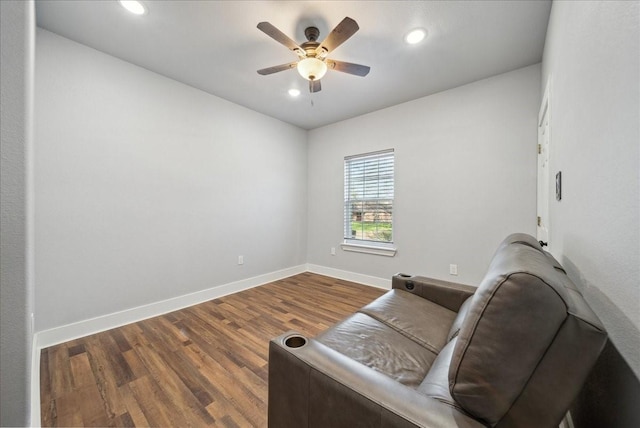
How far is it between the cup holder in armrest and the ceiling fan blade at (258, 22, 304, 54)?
6.24 ft

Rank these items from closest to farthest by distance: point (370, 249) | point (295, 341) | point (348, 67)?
1. point (295, 341)
2. point (348, 67)
3. point (370, 249)

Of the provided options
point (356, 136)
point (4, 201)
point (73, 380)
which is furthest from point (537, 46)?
point (73, 380)

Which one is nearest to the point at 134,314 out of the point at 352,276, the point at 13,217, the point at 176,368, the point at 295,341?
the point at 176,368

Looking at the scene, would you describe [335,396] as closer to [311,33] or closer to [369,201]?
[311,33]

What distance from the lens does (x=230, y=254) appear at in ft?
11.1

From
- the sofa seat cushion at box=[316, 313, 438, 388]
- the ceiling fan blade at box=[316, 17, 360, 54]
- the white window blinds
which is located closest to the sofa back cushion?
the sofa seat cushion at box=[316, 313, 438, 388]

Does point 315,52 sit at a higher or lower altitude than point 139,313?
higher

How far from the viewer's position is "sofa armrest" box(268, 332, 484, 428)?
25.0 inches

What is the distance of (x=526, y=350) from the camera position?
556mm

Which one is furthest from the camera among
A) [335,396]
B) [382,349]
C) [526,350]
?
[382,349]

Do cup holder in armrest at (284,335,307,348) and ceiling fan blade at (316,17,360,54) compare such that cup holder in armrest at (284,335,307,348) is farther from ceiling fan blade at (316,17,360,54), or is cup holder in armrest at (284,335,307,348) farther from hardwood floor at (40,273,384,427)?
ceiling fan blade at (316,17,360,54)

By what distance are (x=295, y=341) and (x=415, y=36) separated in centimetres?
251

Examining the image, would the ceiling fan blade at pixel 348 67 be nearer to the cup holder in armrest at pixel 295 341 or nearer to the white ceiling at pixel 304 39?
the white ceiling at pixel 304 39

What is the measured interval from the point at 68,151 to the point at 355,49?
2738 millimetres
